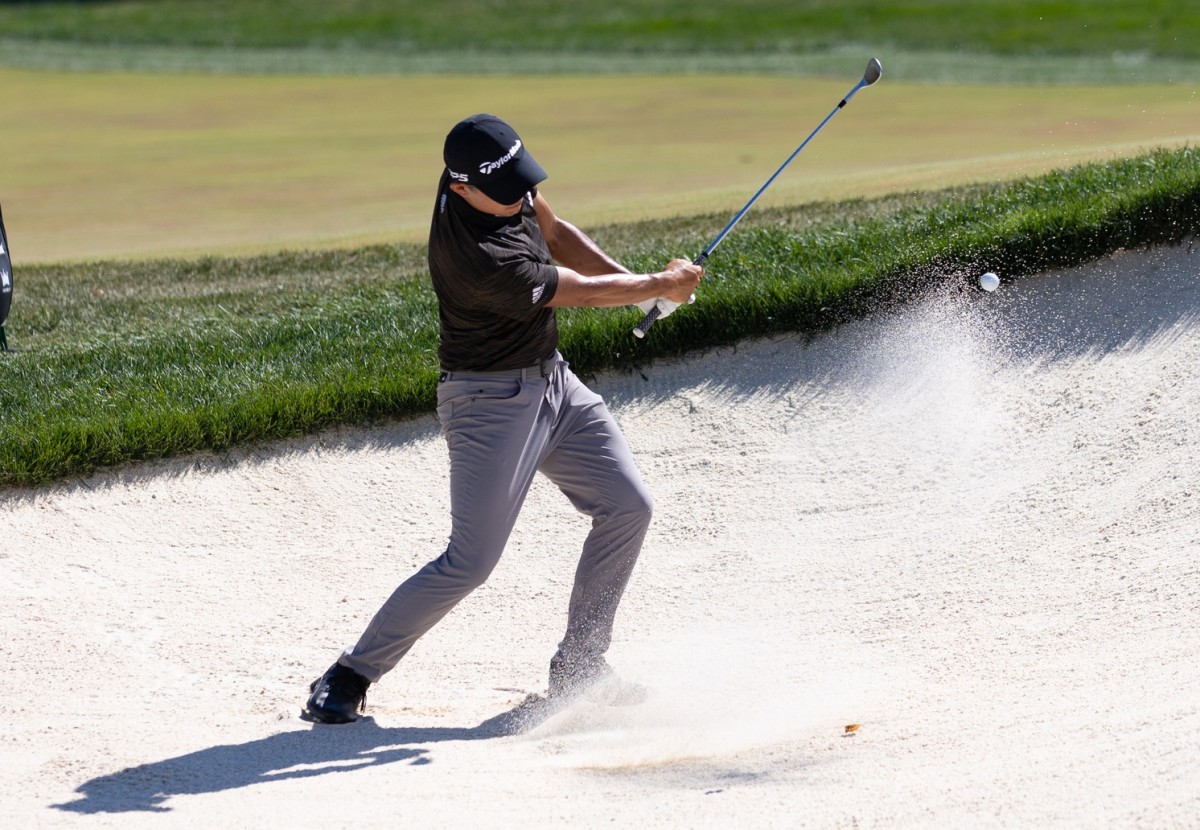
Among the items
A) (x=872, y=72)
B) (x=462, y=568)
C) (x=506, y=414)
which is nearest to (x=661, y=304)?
(x=506, y=414)

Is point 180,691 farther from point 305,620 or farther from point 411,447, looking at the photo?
point 411,447

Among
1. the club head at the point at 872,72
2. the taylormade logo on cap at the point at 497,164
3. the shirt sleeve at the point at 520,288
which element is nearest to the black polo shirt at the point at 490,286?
the shirt sleeve at the point at 520,288

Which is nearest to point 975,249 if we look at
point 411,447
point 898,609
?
point 898,609

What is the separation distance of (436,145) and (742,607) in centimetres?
1358

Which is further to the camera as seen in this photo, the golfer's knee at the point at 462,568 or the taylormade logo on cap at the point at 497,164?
the golfer's knee at the point at 462,568

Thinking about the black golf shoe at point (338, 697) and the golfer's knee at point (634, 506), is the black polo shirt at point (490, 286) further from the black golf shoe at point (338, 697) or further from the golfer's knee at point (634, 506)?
the black golf shoe at point (338, 697)

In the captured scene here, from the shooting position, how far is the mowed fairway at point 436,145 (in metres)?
13.6

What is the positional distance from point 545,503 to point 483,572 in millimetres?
1922

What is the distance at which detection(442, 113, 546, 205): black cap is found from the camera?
15.3 feet

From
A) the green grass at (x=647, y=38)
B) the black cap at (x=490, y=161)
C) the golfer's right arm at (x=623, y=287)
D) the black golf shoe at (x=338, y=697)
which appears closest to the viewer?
the black cap at (x=490, y=161)

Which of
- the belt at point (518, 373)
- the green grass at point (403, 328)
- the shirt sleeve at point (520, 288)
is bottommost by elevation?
the green grass at point (403, 328)

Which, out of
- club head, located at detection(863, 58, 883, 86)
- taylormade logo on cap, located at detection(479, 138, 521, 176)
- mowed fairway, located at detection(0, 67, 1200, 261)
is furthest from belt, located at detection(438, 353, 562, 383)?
mowed fairway, located at detection(0, 67, 1200, 261)

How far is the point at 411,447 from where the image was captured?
23.3 ft

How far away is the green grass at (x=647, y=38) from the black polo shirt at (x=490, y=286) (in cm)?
1880
